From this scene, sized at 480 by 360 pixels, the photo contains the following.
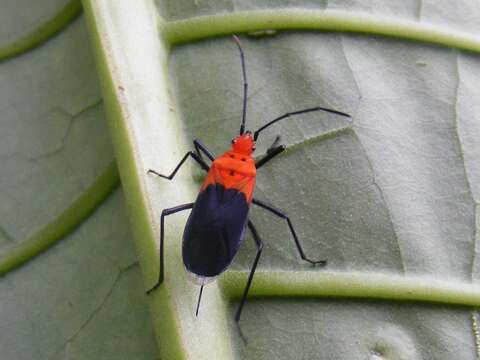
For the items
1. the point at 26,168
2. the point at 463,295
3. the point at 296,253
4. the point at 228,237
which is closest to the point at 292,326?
the point at 296,253

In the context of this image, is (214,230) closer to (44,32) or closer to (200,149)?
(200,149)

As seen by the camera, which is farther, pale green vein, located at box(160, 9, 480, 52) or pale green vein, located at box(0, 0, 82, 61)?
pale green vein, located at box(0, 0, 82, 61)

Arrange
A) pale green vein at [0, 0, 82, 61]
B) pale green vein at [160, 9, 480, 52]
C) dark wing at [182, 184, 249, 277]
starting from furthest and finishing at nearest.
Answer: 1. pale green vein at [0, 0, 82, 61]
2. pale green vein at [160, 9, 480, 52]
3. dark wing at [182, 184, 249, 277]

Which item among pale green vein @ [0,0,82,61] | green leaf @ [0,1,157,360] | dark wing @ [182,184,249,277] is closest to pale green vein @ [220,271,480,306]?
dark wing @ [182,184,249,277]

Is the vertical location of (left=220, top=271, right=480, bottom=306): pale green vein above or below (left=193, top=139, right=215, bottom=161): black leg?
below

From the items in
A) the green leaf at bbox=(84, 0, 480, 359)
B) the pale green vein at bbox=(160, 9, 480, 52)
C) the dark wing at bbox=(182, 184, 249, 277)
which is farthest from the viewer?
the pale green vein at bbox=(160, 9, 480, 52)

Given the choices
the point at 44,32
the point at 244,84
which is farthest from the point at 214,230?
the point at 44,32

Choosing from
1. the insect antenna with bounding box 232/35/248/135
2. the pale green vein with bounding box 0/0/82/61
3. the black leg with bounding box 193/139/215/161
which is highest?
the pale green vein with bounding box 0/0/82/61

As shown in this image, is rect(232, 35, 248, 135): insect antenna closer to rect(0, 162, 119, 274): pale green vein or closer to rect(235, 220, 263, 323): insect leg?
rect(235, 220, 263, 323): insect leg
